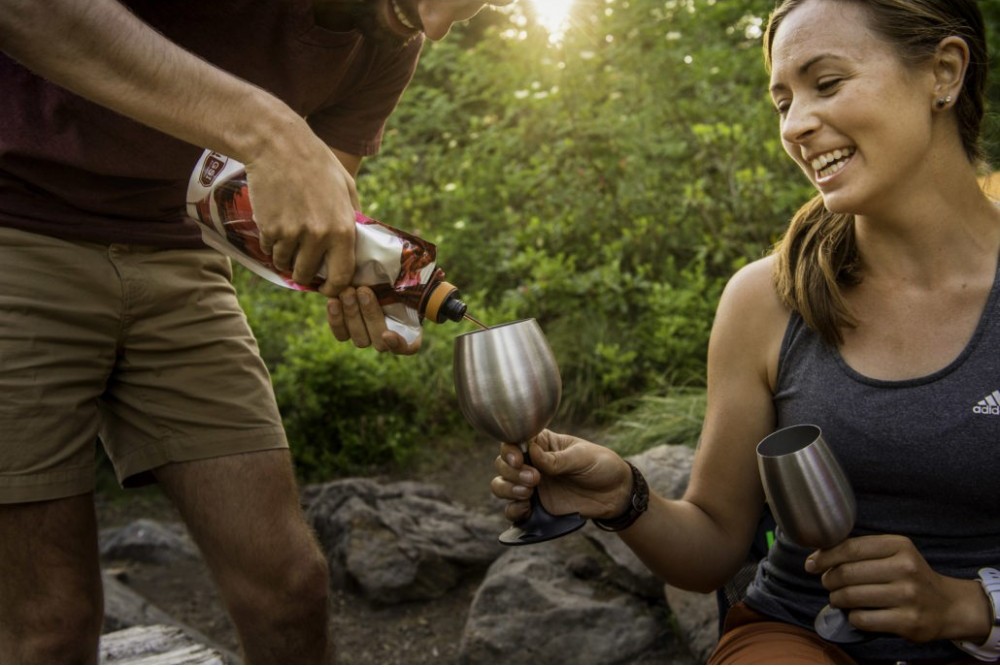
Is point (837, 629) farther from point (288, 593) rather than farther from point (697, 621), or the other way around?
point (697, 621)

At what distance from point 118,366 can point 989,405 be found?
1.80 meters

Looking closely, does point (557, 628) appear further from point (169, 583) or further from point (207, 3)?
point (207, 3)

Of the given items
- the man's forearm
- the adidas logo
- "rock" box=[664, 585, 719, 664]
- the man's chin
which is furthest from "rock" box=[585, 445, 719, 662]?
the man's forearm

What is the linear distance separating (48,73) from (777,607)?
5.27ft

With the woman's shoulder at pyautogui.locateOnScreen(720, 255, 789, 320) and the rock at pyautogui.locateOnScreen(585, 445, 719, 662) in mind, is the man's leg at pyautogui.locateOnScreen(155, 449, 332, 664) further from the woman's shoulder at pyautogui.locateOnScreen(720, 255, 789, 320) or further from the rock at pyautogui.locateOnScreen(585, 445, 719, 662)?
the rock at pyautogui.locateOnScreen(585, 445, 719, 662)

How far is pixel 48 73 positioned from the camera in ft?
5.50

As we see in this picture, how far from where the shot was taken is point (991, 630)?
174 centimetres

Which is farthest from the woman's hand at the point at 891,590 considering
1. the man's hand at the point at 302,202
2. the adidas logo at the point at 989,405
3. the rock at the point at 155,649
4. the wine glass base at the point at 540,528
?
the rock at the point at 155,649

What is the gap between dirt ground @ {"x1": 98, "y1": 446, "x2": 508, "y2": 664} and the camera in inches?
152

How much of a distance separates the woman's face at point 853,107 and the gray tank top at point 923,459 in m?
0.31

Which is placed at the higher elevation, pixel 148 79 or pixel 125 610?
pixel 148 79

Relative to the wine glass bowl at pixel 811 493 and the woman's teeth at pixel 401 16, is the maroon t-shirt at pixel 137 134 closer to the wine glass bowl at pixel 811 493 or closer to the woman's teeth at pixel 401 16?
the woman's teeth at pixel 401 16

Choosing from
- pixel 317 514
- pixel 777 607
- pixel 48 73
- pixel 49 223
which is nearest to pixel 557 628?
pixel 317 514

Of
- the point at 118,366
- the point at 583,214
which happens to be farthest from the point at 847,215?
the point at 583,214
